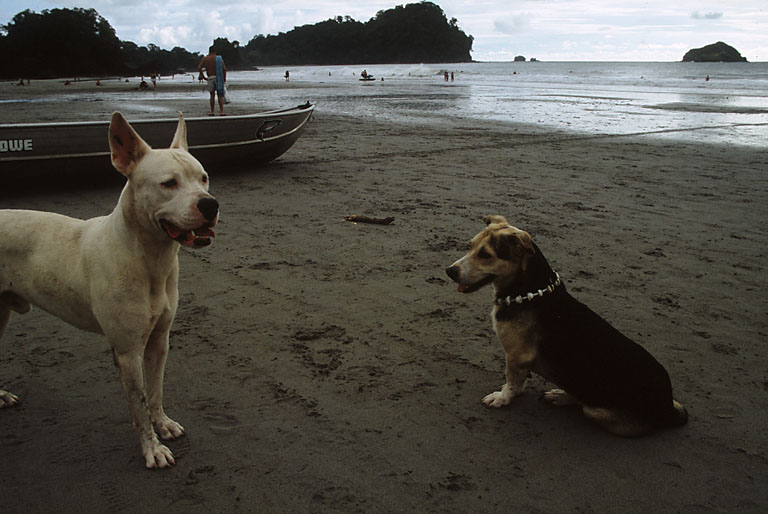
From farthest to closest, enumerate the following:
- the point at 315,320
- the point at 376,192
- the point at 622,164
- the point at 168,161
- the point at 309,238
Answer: the point at 622,164 → the point at 376,192 → the point at 309,238 → the point at 315,320 → the point at 168,161

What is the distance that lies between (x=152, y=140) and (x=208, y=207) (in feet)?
25.1

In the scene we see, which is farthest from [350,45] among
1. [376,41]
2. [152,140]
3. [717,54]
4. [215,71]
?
[152,140]

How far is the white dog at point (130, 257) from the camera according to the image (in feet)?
8.83

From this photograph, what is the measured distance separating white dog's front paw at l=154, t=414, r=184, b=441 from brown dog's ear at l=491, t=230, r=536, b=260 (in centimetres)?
218

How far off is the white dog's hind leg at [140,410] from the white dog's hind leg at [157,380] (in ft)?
0.51

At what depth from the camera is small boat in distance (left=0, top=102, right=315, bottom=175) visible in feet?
28.0

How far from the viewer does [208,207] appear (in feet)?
8.68

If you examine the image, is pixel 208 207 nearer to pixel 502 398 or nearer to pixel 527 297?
pixel 527 297

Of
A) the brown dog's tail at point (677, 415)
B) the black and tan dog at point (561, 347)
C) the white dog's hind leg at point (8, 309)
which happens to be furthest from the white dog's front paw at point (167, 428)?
the brown dog's tail at point (677, 415)

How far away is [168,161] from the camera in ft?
8.91

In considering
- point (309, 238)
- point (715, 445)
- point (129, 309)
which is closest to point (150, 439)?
point (129, 309)

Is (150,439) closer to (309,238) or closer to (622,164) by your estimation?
(309,238)

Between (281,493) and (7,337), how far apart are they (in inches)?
117

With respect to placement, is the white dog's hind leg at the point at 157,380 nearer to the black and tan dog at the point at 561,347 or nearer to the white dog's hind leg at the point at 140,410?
the white dog's hind leg at the point at 140,410
